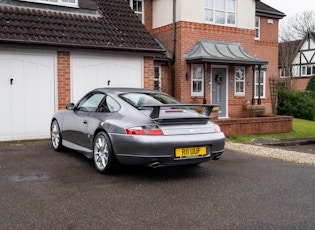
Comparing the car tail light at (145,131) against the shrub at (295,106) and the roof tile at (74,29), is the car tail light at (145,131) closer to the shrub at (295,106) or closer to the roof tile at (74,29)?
the roof tile at (74,29)

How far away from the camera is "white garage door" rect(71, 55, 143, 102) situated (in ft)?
37.0

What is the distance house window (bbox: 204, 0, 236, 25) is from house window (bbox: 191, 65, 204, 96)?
220cm

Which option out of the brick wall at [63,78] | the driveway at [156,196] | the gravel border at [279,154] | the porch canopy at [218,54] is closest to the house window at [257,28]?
the porch canopy at [218,54]

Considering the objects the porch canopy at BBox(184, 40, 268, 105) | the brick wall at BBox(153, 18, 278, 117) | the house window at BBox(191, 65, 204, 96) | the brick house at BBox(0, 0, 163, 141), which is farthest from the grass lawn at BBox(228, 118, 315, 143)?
the house window at BBox(191, 65, 204, 96)

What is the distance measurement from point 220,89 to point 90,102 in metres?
10.8

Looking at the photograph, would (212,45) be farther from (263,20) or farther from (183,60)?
(263,20)

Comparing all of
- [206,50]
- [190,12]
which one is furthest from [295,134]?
[190,12]

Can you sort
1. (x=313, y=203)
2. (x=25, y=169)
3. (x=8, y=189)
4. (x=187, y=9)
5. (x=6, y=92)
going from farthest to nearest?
1. (x=187, y=9)
2. (x=6, y=92)
3. (x=25, y=169)
4. (x=8, y=189)
5. (x=313, y=203)

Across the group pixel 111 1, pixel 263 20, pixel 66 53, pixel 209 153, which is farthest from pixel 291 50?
pixel 209 153

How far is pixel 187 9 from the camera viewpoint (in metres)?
15.9

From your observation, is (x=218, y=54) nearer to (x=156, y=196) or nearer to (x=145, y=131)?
(x=145, y=131)

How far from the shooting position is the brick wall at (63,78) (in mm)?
10906

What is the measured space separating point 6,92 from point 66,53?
2028 millimetres

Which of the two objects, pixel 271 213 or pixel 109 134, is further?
pixel 109 134
